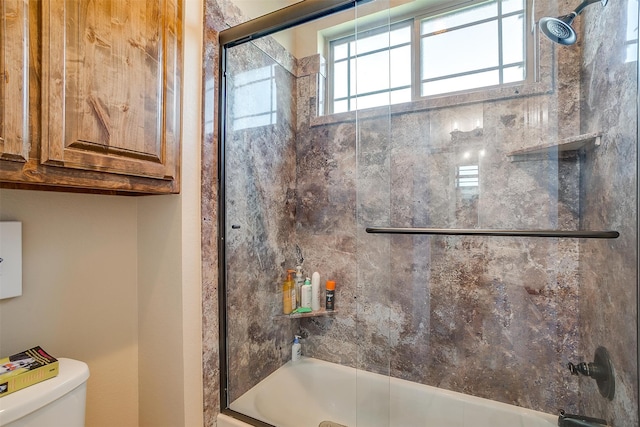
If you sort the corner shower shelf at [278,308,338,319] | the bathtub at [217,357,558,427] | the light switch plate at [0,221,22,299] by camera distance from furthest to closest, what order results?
the corner shower shelf at [278,308,338,319] < the bathtub at [217,357,558,427] < the light switch plate at [0,221,22,299]

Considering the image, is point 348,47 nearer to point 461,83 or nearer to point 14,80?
point 461,83

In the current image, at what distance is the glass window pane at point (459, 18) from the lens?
141 centimetres

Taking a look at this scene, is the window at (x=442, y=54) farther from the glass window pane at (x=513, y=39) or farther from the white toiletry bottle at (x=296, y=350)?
the white toiletry bottle at (x=296, y=350)

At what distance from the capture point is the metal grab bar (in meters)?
1.02

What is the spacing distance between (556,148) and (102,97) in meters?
1.65

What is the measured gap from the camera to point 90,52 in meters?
0.79

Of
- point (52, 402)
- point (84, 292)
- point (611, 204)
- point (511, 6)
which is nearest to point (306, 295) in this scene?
point (84, 292)

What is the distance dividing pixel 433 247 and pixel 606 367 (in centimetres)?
72

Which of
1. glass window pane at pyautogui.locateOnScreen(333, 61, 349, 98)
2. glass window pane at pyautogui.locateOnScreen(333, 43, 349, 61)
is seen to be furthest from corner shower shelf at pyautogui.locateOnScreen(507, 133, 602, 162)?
glass window pane at pyautogui.locateOnScreen(333, 43, 349, 61)

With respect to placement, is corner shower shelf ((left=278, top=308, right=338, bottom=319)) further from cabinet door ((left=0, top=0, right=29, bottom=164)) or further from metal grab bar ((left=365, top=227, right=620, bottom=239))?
cabinet door ((left=0, top=0, right=29, bottom=164))

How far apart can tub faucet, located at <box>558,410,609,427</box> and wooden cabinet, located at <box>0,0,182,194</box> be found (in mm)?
1722

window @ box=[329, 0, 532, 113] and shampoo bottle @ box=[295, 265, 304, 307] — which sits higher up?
window @ box=[329, 0, 532, 113]

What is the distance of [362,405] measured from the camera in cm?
138

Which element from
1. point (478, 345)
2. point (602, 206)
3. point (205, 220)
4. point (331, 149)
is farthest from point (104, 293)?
point (602, 206)
